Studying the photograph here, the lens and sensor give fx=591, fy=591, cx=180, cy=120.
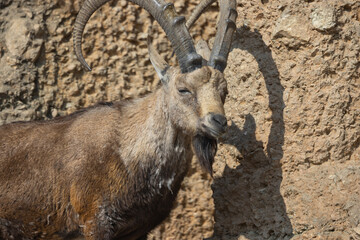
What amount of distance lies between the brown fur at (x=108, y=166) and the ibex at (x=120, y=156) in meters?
0.01

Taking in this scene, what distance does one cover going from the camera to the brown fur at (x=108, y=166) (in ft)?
19.3

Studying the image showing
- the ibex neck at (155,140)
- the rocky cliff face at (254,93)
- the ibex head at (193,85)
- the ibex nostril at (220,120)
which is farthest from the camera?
the rocky cliff face at (254,93)

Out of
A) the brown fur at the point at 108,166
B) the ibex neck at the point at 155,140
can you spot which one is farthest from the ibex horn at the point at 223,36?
the ibex neck at the point at 155,140

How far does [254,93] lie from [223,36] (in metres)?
0.87

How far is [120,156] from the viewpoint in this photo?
605 centimetres

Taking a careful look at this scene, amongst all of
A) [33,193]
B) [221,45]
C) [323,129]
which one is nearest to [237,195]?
[323,129]

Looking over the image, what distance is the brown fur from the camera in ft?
19.3

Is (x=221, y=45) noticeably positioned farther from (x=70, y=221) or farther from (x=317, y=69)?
(x=70, y=221)

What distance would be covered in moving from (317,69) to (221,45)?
1.05m

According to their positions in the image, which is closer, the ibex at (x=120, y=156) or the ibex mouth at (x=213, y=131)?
the ibex mouth at (x=213, y=131)

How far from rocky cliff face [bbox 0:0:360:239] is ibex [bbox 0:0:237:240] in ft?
2.42

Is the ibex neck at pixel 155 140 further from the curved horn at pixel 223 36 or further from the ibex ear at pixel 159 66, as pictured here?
the curved horn at pixel 223 36

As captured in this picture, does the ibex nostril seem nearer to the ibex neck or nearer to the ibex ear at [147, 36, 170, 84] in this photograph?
the ibex neck

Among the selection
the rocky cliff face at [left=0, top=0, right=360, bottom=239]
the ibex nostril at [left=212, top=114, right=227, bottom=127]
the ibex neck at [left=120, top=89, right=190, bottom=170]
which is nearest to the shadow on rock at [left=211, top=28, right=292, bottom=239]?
the rocky cliff face at [left=0, top=0, right=360, bottom=239]
